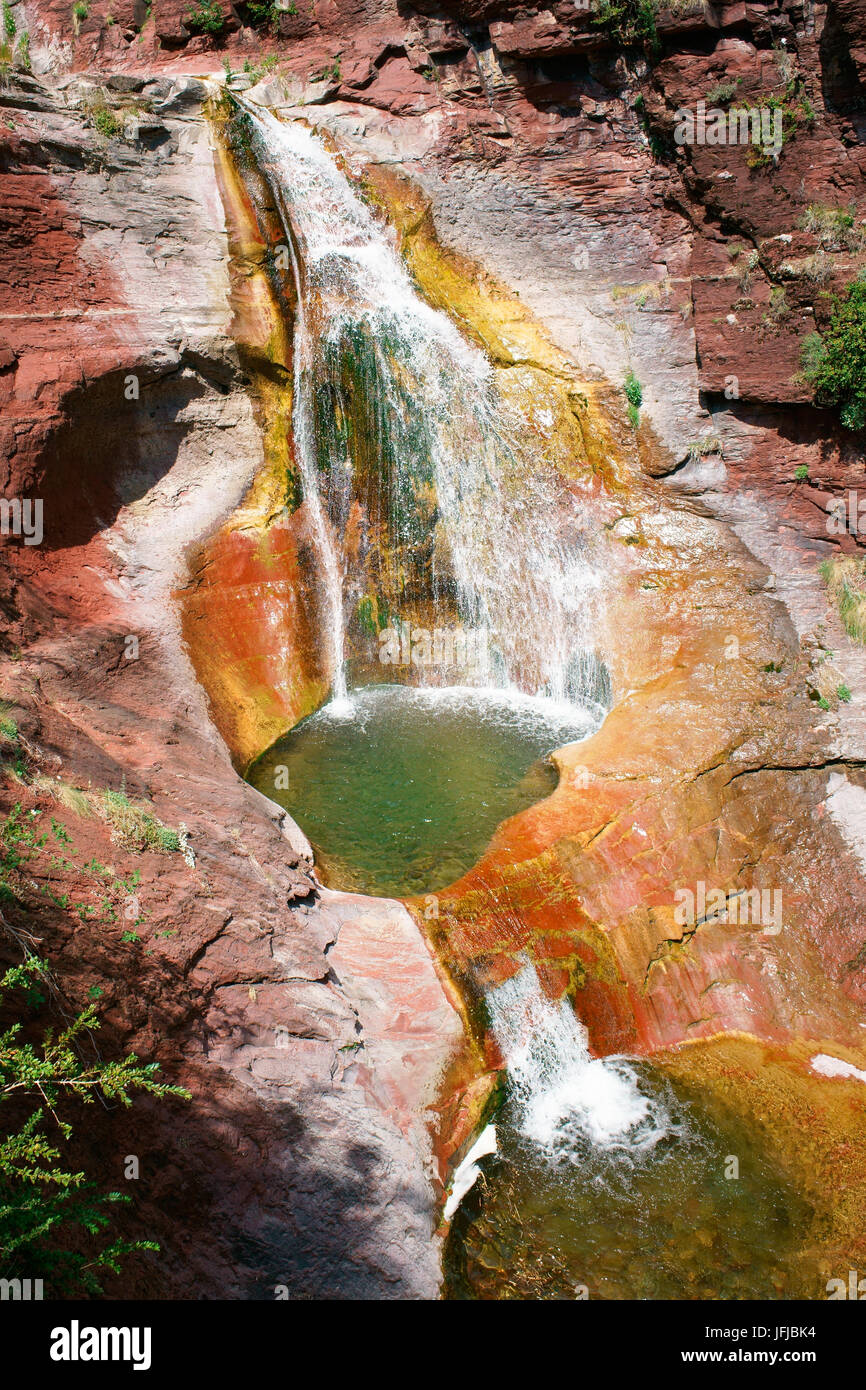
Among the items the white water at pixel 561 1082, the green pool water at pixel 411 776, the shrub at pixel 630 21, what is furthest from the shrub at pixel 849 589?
the shrub at pixel 630 21

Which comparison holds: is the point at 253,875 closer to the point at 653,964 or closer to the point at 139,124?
the point at 653,964

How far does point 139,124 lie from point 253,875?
880 cm

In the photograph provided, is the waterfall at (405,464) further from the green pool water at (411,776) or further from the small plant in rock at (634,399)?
the small plant in rock at (634,399)

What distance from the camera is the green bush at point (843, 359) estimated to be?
992 centimetres

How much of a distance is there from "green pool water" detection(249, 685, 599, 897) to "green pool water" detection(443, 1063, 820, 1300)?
239cm

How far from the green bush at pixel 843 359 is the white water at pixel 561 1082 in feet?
24.4

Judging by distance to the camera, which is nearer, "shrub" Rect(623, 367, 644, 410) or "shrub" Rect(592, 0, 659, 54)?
"shrub" Rect(592, 0, 659, 54)

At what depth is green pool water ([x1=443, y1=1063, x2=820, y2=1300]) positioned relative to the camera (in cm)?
523

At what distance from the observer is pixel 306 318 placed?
10875 millimetres

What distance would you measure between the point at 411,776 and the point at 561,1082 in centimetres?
346

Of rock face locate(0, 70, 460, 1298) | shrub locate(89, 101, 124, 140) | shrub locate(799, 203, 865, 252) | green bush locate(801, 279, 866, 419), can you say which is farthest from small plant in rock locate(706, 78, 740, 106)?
shrub locate(89, 101, 124, 140)

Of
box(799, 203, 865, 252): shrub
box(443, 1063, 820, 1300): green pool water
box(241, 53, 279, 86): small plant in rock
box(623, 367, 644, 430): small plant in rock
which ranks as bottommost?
box(443, 1063, 820, 1300): green pool water

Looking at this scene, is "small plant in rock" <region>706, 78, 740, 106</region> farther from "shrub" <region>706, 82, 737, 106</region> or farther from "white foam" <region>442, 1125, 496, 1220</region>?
"white foam" <region>442, 1125, 496, 1220</region>
